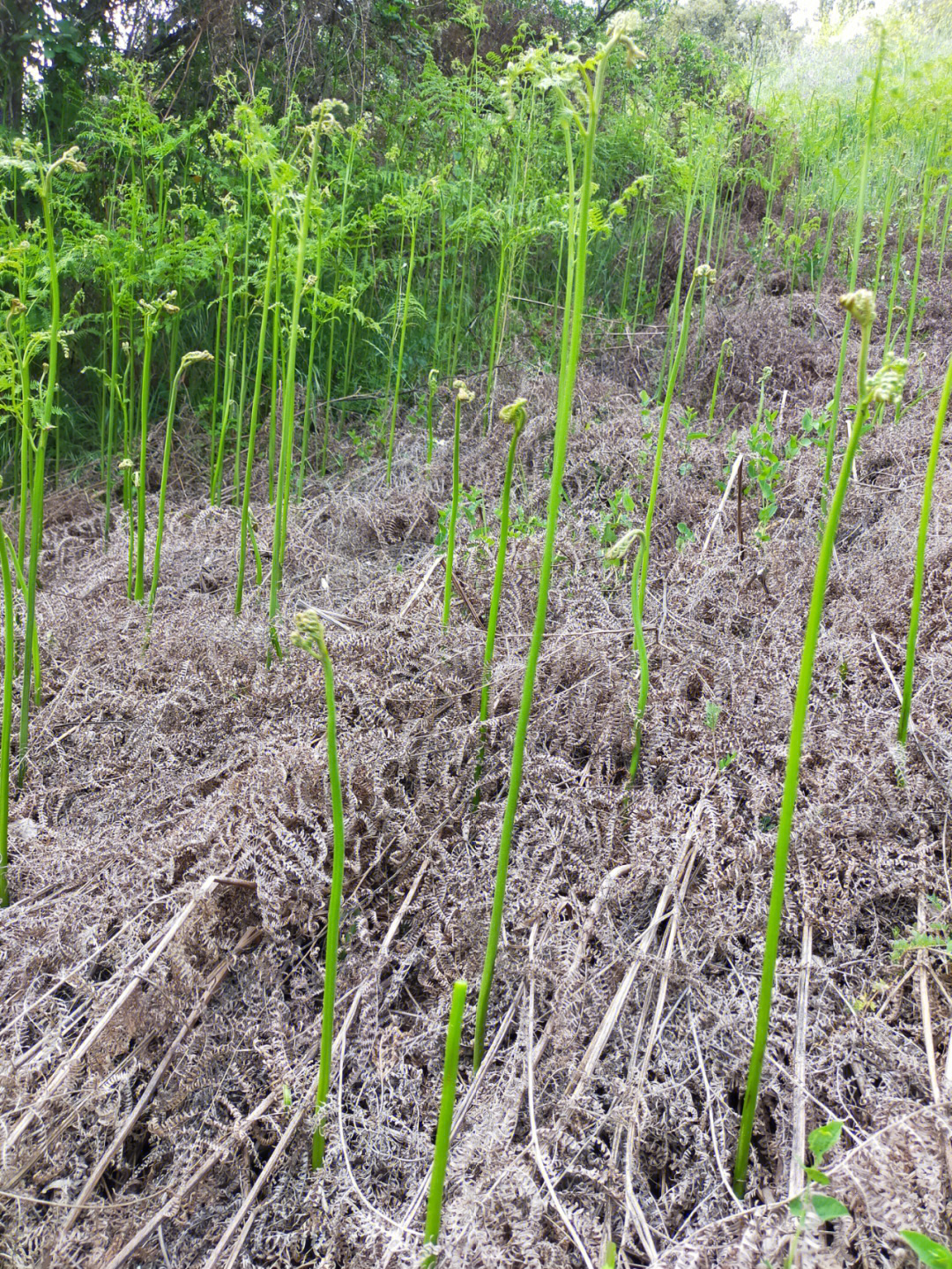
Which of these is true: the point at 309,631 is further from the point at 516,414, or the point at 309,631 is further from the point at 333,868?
the point at 516,414

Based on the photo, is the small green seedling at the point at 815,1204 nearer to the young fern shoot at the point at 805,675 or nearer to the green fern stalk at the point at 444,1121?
the young fern shoot at the point at 805,675

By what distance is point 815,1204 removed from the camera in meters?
0.73

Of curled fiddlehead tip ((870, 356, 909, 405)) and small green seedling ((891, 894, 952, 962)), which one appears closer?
curled fiddlehead tip ((870, 356, 909, 405))

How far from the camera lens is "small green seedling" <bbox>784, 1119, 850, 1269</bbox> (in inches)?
28.1

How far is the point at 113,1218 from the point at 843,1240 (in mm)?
802

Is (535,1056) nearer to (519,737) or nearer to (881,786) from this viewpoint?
(519,737)

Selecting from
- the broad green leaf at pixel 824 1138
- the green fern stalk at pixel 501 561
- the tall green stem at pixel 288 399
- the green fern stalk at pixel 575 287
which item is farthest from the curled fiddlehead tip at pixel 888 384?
the tall green stem at pixel 288 399

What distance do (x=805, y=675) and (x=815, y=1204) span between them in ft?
1.64

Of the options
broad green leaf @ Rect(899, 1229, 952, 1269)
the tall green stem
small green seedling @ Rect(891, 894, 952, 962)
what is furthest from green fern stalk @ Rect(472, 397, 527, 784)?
broad green leaf @ Rect(899, 1229, 952, 1269)

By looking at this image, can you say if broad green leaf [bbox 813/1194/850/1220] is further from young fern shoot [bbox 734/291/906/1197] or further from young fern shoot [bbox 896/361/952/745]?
young fern shoot [bbox 896/361/952/745]

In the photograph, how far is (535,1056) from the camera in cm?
102

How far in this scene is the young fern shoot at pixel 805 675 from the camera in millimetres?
736

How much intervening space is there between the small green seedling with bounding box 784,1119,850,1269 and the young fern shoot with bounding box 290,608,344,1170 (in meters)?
0.51

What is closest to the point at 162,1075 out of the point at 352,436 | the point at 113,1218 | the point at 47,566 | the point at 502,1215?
the point at 113,1218
